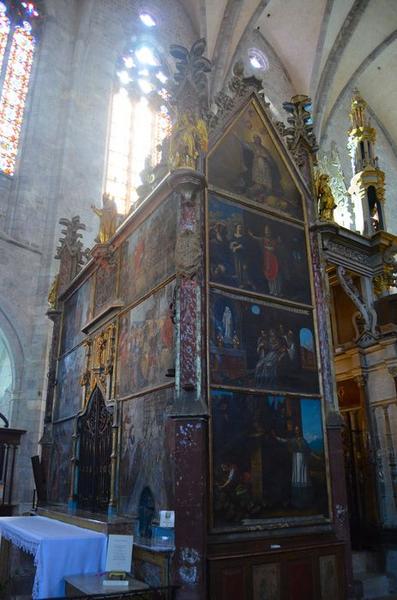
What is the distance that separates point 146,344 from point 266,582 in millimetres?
3569

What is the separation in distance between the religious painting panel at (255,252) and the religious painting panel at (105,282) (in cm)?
277

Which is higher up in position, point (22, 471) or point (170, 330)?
point (170, 330)

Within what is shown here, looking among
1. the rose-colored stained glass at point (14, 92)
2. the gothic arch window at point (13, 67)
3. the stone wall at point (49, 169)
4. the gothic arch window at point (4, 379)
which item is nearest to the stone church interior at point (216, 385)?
the stone wall at point (49, 169)

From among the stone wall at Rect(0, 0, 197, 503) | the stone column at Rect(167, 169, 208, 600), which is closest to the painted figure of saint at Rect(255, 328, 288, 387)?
the stone column at Rect(167, 169, 208, 600)

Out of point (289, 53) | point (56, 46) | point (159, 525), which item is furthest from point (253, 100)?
point (289, 53)

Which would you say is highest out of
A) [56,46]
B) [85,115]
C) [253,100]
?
[56,46]

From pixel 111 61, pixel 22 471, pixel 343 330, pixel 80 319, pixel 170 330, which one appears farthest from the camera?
pixel 111 61

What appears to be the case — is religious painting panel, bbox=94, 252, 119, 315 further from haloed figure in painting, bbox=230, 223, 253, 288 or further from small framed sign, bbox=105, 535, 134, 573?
small framed sign, bbox=105, 535, 134, 573

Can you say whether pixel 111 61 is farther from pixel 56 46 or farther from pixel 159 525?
pixel 159 525

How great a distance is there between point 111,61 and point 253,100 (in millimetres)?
13982

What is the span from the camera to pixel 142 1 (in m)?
22.4

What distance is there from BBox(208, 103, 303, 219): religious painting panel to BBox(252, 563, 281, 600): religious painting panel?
5.23m

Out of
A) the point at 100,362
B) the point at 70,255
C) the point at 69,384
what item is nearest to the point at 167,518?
the point at 100,362

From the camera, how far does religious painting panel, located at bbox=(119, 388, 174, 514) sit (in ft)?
22.1
